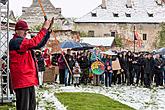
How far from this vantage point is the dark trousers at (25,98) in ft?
26.9

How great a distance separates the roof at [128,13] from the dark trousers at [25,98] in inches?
3026

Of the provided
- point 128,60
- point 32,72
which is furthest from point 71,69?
point 32,72

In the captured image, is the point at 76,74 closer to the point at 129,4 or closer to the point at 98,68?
the point at 98,68

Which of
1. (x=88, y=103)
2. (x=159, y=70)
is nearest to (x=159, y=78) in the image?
(x=159, y=70)

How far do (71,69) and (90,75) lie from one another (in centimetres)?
193

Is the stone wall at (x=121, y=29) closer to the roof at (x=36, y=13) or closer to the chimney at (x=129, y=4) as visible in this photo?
the chimney at (x=129, y=4)

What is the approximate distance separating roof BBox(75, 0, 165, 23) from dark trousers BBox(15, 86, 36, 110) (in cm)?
7687

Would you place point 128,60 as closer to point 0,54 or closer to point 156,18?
point 0,54

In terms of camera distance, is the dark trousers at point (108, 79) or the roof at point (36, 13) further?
the roof at point (36, 13)

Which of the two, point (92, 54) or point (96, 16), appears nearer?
point (92, 54)

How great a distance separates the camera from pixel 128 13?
286 feet

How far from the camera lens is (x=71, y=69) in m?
23.5

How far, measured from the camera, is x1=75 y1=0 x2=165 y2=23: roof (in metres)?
85.6

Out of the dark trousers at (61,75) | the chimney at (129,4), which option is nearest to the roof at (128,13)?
the chimney at (129,4)
